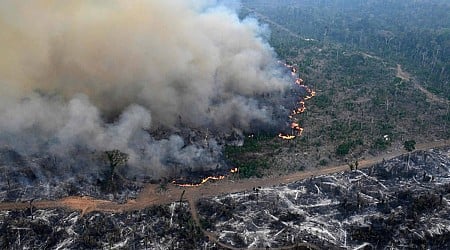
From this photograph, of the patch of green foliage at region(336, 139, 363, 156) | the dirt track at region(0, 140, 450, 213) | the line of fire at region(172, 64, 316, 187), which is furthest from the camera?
the patch of green foliage at region(336, 139, 363, 156)

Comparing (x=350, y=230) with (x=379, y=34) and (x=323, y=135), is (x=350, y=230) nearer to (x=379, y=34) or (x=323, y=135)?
(x=323, y=135)

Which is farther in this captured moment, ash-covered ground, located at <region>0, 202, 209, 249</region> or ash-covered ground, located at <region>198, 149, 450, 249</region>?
ash-covered ground, located at <region>198, 149, 450, 249</region>

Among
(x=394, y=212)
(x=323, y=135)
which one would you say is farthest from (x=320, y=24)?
(x=394, y=212)

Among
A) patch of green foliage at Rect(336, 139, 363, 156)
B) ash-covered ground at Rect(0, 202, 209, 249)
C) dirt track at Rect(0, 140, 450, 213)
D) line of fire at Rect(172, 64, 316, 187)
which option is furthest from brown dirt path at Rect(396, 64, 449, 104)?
ash-covered ground at Rect(0, 202, 209, 249)

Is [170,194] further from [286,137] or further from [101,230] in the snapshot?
[286,137]

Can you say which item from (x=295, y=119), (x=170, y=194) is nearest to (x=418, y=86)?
(x=295, y=119)

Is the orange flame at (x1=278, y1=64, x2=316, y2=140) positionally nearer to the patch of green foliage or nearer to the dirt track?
the patch of green foliage
